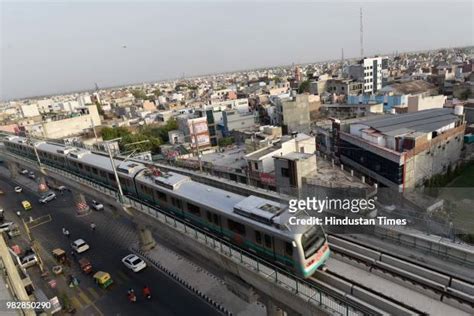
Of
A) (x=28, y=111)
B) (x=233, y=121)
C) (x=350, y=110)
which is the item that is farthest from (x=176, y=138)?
(x=28, y=111)

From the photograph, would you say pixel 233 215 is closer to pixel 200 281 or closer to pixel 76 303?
pixel 200 281

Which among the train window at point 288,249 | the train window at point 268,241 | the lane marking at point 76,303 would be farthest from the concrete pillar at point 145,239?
the train window at point 288,249

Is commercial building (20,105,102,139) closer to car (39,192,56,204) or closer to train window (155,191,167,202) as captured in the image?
car (39,192,56,204)

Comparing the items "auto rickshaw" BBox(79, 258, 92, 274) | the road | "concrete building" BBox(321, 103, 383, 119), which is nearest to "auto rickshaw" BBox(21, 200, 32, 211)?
the road

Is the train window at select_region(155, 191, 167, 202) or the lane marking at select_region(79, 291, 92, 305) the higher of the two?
the train window at select_region(155, 191, 167, 202)

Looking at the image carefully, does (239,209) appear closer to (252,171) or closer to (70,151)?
(252,171)

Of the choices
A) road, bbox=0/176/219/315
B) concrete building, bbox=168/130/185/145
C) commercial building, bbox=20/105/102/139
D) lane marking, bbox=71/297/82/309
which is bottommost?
lane marking, bbox=71/297/82/309

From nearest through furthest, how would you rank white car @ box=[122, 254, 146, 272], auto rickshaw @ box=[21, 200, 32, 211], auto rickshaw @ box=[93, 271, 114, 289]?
auto rickshaw @ box=[93, 271, 114, 289] → white car @ box=[122, 254, 146, 272] → auto rickshaw @ box=[21, 200, 32, 211]

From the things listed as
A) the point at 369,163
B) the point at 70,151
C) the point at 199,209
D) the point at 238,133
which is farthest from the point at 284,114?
the point at 199,209
